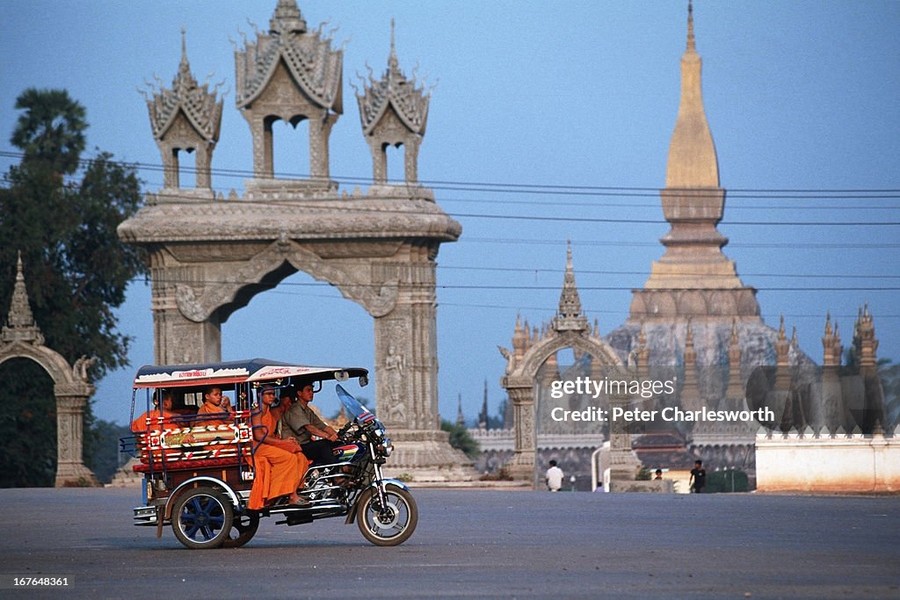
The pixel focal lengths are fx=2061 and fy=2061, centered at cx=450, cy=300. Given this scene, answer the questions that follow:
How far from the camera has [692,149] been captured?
105m

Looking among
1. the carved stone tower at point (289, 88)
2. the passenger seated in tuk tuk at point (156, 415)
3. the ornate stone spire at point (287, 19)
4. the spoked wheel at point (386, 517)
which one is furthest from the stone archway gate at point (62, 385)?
the spoked wheel at point (386, 517)

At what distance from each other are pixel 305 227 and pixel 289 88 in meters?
2.98

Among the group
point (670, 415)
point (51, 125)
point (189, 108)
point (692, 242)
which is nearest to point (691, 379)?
point (670, 415)

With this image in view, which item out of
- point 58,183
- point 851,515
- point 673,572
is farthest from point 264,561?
point 58,183

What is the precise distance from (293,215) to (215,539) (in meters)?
21.6

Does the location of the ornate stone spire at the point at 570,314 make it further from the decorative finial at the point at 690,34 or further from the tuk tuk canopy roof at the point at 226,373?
the decorative finial at the point at 690,34

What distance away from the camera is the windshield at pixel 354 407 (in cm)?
1711

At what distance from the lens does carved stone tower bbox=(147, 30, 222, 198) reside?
131ft

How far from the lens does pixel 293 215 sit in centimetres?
3856

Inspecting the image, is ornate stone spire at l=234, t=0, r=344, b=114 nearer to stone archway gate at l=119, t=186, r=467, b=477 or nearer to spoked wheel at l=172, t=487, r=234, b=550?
stone archway gate at l=119, t=186, r=467, b=477

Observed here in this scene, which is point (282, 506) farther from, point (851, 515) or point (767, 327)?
point (767, 327)

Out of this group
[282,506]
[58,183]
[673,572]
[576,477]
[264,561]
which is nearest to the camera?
[673,572]

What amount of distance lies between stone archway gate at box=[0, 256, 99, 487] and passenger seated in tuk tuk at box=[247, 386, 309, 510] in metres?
21.6

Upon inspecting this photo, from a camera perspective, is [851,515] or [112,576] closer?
[112,576]
